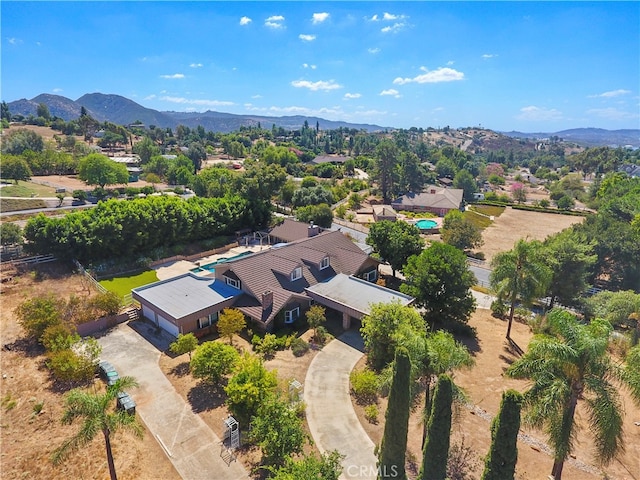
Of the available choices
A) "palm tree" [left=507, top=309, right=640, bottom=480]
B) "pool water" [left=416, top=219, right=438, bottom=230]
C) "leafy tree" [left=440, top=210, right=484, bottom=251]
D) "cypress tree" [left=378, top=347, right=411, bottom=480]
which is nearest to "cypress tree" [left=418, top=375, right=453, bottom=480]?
"cypress tree" [left=378, top=347, right=411, bottom=480]

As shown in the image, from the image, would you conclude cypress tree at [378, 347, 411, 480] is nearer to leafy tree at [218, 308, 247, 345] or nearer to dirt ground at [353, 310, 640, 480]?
dirt ground at [353, 310, 640, 480]

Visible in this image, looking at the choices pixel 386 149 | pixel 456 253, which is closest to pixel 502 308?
pixel 456 253

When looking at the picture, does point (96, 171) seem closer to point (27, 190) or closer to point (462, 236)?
point (27, 190)

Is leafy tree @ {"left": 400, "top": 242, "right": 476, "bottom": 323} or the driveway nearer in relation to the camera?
the driveway

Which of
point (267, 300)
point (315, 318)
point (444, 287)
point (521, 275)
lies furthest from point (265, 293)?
point (521, 275)

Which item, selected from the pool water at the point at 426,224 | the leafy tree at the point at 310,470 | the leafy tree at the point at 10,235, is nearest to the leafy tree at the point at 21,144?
the leafy tree at the point at 10,235

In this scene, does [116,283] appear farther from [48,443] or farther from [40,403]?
[48,443]

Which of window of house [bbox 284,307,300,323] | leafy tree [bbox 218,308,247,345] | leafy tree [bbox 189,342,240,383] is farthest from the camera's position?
window of house [bbox 284,307,300,323]

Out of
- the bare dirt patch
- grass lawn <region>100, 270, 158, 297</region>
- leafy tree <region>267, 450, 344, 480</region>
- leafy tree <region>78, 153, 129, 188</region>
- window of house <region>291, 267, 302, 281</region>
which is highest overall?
leafy tree <region>78, 153, 129, 188</region>
